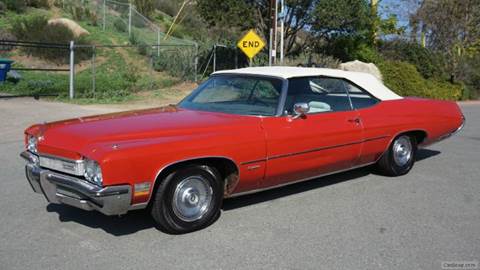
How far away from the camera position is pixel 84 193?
4.12m

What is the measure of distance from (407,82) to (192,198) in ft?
60.6

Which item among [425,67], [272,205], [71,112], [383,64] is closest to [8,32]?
[71,112]

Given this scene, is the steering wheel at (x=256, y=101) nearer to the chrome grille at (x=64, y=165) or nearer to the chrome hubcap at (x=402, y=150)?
the chrome grille at (x=64, y=165)

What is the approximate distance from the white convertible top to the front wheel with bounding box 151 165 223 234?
4.95 ft

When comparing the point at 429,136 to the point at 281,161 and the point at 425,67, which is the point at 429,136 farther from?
the point at 425,67

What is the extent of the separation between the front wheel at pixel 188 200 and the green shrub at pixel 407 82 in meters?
17.9

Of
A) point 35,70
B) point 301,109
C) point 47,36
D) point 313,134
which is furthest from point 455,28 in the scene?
point 301,109

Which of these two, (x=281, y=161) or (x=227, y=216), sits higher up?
(x=281, y=161)

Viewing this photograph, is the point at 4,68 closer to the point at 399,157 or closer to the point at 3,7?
the point at 3,7

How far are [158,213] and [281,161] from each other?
139cm

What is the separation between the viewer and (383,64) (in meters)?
22.1

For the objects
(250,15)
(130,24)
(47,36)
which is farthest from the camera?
(130,24)

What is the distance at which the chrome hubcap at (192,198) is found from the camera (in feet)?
14.9

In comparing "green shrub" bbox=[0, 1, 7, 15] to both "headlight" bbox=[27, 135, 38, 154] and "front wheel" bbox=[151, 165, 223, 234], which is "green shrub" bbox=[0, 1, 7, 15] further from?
"front wheel" bbox=[151, 165, 223, 234]
